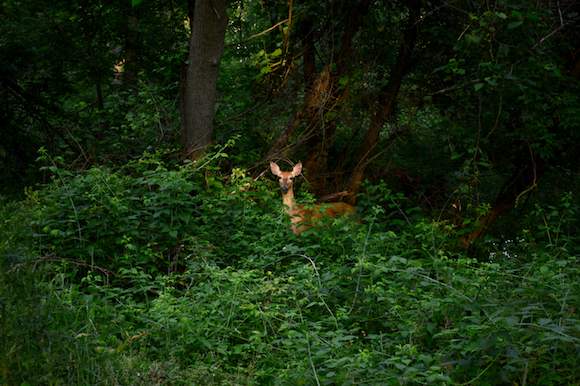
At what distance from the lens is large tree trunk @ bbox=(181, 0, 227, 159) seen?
10.8 m

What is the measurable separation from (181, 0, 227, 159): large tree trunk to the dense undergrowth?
30.2 inches

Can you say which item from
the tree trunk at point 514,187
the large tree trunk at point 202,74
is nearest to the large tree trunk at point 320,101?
the large tree trunk at point 202,74

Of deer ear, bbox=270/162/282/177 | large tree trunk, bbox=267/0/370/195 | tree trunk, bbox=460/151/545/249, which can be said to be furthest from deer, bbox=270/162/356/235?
tree trunk, bbox=460/151/545/249

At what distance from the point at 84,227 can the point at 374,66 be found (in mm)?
5985

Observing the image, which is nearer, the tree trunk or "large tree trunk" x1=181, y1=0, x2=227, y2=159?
"large tree trunk" x1=181, y1=0, x2=227, y2=159

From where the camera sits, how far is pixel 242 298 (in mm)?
7039

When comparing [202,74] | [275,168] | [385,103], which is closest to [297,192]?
[275,168]

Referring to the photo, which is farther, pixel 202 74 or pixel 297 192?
pixel 297 192

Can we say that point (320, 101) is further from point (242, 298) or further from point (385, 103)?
point (242, 298)

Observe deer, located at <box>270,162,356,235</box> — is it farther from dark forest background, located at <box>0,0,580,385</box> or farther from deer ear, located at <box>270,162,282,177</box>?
dark forest background, located at <box>0,0,580,385</box>

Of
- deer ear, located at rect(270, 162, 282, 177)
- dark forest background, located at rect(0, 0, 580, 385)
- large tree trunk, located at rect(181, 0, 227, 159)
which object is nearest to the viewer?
dark forest background, located at rect(0, 0, 580, 385)

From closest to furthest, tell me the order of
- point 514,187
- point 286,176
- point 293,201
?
1. point 293,201
2. point 286,176
3. point 514,187

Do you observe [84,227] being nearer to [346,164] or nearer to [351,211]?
[351,211]

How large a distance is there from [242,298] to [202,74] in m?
4.55
